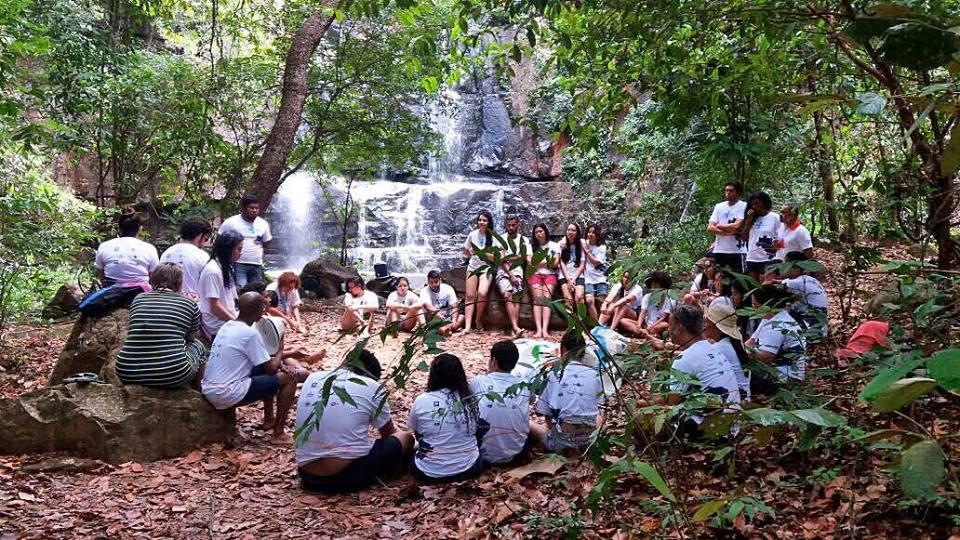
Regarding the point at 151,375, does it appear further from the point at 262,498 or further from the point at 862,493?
the point at 862,493

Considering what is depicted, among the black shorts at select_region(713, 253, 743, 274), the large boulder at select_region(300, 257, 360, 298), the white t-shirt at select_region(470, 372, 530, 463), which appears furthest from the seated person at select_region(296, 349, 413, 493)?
the large boulder at select_region(300, 257, 360, 298)

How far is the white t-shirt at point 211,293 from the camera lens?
5.30 meters

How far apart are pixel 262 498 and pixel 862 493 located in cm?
311

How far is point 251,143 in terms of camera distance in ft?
35.7

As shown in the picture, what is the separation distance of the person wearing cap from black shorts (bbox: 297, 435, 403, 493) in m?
1.96

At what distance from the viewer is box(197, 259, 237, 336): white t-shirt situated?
5.30 metres

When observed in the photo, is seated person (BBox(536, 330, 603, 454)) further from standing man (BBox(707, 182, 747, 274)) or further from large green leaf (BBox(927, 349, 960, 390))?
standing man (BBox(707, 182, 747, 274))

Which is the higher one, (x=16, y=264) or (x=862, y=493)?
(x=16, y=264)

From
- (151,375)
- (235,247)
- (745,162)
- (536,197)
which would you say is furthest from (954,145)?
(536,197)

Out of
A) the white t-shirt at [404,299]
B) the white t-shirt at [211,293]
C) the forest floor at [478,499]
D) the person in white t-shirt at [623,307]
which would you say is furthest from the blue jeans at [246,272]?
the person in white t-shirt at [623,307]

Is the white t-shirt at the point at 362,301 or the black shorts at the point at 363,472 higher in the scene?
the white t-shirt at the point at 362,301

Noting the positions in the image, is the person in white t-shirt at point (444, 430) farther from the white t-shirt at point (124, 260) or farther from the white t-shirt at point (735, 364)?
the white t-shirt at point (124, 260)

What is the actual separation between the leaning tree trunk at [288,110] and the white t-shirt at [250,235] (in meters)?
1.77

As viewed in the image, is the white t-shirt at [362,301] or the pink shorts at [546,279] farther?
the white t-shirt at [362,301]
